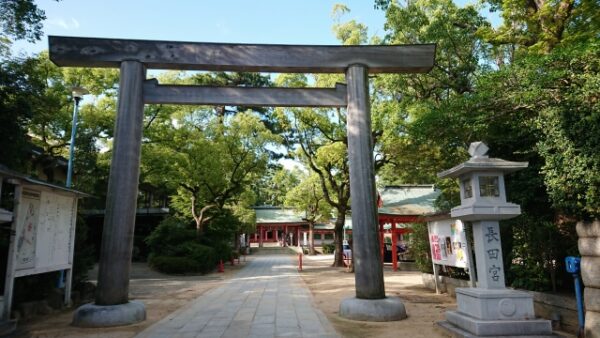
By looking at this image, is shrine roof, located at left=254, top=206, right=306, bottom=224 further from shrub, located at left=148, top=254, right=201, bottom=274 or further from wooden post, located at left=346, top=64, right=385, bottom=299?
wooden post, located at left=346, top=64, right=385, bottom=299

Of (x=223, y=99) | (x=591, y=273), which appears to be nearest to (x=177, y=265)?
(x=223, y=99)

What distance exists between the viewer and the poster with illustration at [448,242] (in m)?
9.51

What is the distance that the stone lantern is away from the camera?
17.8ft

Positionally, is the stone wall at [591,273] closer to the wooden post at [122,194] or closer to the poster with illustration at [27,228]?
the wooden post at [122,194]

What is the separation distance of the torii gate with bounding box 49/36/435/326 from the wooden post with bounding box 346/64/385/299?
2cm

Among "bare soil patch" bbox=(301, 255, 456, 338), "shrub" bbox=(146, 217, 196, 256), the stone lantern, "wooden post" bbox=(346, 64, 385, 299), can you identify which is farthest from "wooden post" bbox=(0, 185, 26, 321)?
"shrub" bbox=(146, 217, 196, 256)

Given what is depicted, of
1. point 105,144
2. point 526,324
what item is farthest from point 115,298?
point 105,144

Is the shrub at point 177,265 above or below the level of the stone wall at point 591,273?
below

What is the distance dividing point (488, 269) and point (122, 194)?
6465 millimetres

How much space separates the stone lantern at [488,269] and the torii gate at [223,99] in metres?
1.51

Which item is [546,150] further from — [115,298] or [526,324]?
[115,298]

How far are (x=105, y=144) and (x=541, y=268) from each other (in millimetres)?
18821

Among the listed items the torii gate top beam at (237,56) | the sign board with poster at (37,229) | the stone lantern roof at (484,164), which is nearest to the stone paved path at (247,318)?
the sign board with poster at (37,229)

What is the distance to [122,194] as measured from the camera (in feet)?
22.5
